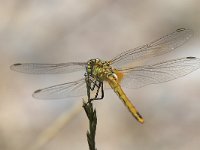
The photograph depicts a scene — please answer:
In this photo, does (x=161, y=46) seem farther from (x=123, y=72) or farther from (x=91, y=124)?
(x=91, y=124)

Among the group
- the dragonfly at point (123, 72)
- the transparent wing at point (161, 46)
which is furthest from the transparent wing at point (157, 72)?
the transparent wing at point (161, 46)


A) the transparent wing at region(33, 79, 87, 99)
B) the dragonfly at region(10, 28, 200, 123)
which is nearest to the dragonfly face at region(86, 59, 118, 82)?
the dragonfly at region(10, 28, 200, 123)

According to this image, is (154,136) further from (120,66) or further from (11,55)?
(11,55)

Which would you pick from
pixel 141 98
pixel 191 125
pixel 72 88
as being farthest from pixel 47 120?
pixel 72 88

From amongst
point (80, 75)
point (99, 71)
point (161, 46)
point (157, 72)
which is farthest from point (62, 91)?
point (80, 75)

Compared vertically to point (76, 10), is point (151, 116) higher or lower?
lower

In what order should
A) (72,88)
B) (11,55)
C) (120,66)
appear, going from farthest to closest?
(11,55) → (120,66) → (72,88)
